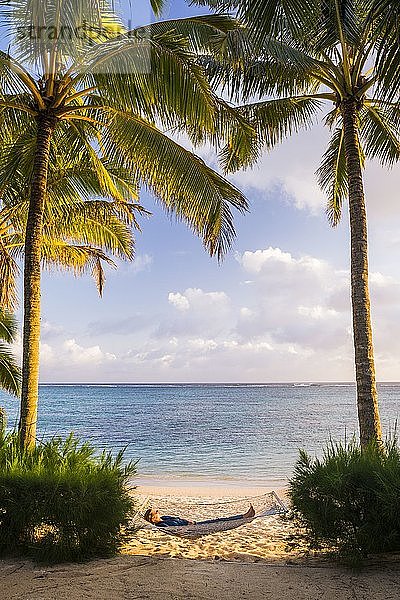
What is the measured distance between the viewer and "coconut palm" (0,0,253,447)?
22.3 ft

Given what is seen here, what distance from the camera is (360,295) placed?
790 centimetres

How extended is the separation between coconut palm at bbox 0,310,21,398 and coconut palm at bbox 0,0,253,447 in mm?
5480

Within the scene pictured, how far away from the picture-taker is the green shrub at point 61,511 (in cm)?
515

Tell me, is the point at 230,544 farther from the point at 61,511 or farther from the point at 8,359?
the point at 8,359

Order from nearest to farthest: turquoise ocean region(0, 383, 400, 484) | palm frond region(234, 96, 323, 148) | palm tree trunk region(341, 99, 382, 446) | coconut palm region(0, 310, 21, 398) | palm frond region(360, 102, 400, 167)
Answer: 1. palm tree trunk region(341, 99, 382, 446)
2. palm frond region(234, 96, 323, 148)
3. palm frond region(360, 102, 400, 167)
4. coconut palm region(0, 310, 21, 398)
5. turquoise ocean region(0, 383, 400, 484)

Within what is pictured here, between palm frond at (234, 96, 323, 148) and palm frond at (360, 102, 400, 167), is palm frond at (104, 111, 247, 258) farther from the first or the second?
palm frond at (360, 102, 400, 167)

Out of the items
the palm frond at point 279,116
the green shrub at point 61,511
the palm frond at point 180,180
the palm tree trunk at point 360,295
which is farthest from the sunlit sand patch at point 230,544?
the palm frond at point 279,116

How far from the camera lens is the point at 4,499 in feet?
17.4

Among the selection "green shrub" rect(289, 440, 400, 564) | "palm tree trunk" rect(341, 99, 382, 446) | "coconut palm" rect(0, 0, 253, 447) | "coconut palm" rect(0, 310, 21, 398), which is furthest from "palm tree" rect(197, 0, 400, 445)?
"coconut palm" rect(0, 310, 21, 398)

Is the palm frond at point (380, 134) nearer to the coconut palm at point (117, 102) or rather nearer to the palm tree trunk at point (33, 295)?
the coconut palm at point (117, 102)

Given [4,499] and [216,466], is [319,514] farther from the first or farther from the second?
[216,466]

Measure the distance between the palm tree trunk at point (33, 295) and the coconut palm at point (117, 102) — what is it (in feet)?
0.04

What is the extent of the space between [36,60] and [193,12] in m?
3.81

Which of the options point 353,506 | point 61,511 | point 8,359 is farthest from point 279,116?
point 8,359
